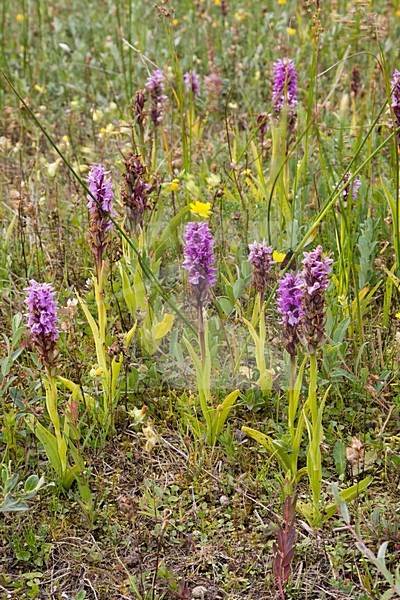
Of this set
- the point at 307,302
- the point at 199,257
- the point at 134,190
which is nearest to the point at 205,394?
the point at 199,257

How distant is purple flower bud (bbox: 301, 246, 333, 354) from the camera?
5.87 ft

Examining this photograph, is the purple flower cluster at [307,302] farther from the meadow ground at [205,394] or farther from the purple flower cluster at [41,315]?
the purple flower cluster at [41,315]

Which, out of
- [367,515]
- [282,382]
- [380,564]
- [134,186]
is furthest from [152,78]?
[380,564]

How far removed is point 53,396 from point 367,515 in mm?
887

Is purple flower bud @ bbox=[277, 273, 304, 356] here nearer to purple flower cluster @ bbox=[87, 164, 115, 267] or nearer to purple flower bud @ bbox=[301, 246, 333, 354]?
purple flower bud @ bbox=[301, 246, 333, 354]

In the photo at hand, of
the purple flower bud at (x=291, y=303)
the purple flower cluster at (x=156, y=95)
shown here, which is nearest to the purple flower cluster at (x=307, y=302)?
the purple flower bud at (x=291, y=303)

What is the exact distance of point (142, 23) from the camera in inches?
216

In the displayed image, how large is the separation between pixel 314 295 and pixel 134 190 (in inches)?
33.7

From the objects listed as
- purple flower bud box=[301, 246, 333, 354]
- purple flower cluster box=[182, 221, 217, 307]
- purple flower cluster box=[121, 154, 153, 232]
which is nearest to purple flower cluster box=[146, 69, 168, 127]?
purple flower cluster box=[121, 154, 153, 232]

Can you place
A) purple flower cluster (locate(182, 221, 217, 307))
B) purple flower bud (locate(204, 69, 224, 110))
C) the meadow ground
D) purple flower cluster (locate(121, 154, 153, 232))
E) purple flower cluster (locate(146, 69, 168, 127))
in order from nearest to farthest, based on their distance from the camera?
the meadow ground, purple flower cluster (locate(182, 221, 217, 307)), purple flower cluster (locate(121, 154, 153, 232)), purple flower cluster (locate(146, 69, 168, 127)), purple flower bud (locate(204, 69, 224, 110))

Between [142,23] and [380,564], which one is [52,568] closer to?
[380,564]

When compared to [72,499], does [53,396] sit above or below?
above

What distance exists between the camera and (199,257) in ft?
6.97

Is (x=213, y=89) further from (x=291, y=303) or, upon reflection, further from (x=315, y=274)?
(x=315, y=274)
